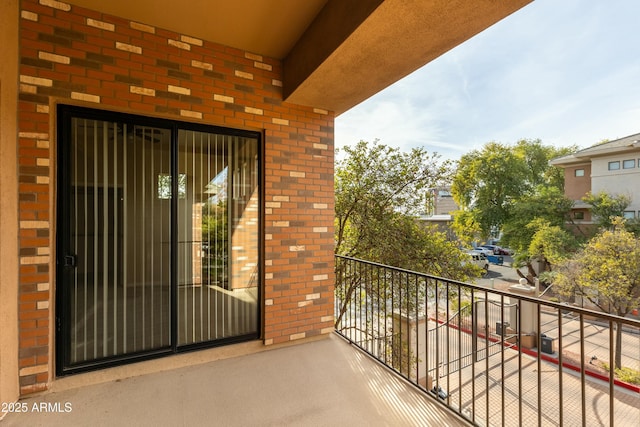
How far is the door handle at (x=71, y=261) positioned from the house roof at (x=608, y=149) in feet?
65.3

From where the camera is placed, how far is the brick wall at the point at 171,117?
1788 mm

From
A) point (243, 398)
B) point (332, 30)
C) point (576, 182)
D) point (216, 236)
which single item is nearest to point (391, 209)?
point (216, 236)

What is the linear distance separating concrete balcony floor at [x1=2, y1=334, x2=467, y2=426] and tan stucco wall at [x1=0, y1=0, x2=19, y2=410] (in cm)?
32

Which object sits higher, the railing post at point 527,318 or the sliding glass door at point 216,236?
the sliding glass door at point 216,236

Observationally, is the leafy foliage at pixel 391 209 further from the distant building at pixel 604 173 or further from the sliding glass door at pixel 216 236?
the distant building at pixel 604 173

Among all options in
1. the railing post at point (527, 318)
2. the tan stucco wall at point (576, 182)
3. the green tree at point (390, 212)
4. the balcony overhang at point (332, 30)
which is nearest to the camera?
the balcony overhang at point (332, 30)

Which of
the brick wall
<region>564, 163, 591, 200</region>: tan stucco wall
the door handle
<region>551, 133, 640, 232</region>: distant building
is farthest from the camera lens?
<region>564, 163, 591, 200</region>: tan stucco wall

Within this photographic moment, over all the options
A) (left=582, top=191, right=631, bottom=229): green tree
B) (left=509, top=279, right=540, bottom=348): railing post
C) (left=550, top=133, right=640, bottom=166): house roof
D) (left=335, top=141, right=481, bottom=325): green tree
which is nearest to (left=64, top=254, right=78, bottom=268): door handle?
(left=335, top=141, right=481, bottom=325): green tree

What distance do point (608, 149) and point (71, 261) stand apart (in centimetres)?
2074

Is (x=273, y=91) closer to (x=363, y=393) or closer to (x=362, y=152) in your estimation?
(x=363, y=393)

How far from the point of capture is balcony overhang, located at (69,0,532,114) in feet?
4.81

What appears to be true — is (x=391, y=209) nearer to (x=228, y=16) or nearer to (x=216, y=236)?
(x=216, y=236)

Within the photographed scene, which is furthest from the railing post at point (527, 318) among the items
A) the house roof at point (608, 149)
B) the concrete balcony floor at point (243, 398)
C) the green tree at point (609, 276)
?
the house roof at point (608, 149)

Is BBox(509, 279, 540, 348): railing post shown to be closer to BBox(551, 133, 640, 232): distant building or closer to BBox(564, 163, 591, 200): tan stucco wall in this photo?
BBox(551, 133, 640, 232): distant building
